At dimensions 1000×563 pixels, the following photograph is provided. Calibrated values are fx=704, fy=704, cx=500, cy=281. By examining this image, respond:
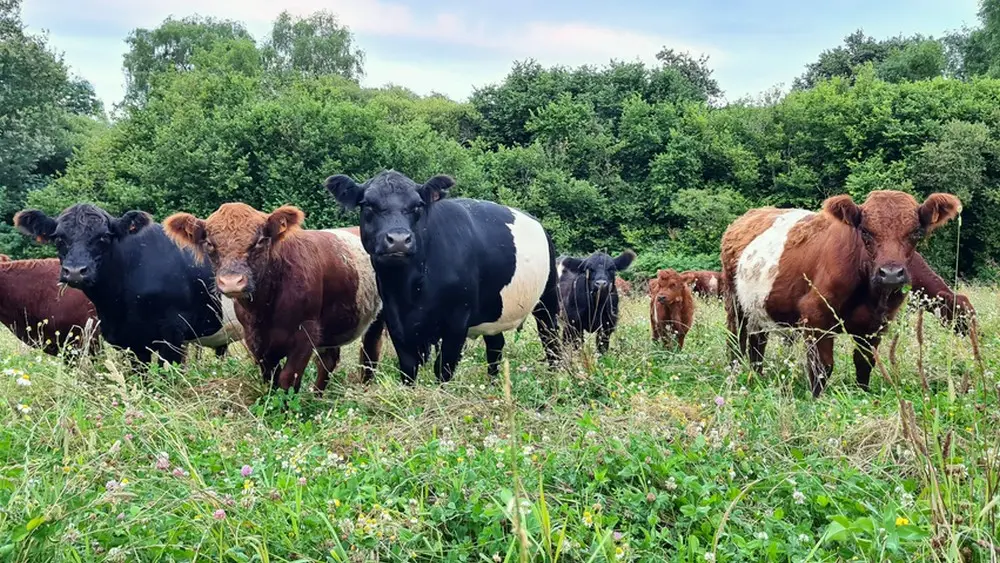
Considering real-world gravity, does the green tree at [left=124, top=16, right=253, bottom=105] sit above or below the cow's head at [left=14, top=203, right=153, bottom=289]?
above

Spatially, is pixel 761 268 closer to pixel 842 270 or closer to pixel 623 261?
pixel 842 270

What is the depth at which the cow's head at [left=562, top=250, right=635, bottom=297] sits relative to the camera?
10125 mm

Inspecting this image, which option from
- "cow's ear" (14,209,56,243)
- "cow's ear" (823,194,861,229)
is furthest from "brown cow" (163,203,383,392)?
"cow's ear" (823,194,861,229)

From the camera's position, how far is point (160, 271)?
671 cm

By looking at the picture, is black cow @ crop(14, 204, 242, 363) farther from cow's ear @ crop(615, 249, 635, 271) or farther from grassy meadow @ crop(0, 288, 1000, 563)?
cow's ear @ crop(615, 249, 635, 271)

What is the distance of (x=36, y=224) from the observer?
259 inches

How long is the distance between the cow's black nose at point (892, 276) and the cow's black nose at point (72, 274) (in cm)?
653

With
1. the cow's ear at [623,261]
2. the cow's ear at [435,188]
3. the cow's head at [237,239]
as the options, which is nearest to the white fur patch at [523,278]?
the cow's ear at [435,188]

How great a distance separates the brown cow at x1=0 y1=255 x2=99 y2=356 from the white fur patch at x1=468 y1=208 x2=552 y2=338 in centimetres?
437

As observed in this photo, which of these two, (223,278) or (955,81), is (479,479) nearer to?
(223,278)

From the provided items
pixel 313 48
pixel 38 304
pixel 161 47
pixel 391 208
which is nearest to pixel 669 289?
pixel 391 208

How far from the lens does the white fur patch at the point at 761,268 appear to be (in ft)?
22.2

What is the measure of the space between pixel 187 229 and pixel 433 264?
207 cm

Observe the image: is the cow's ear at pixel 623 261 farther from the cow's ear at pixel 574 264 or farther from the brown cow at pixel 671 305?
the brown cow at pixel 671 305
